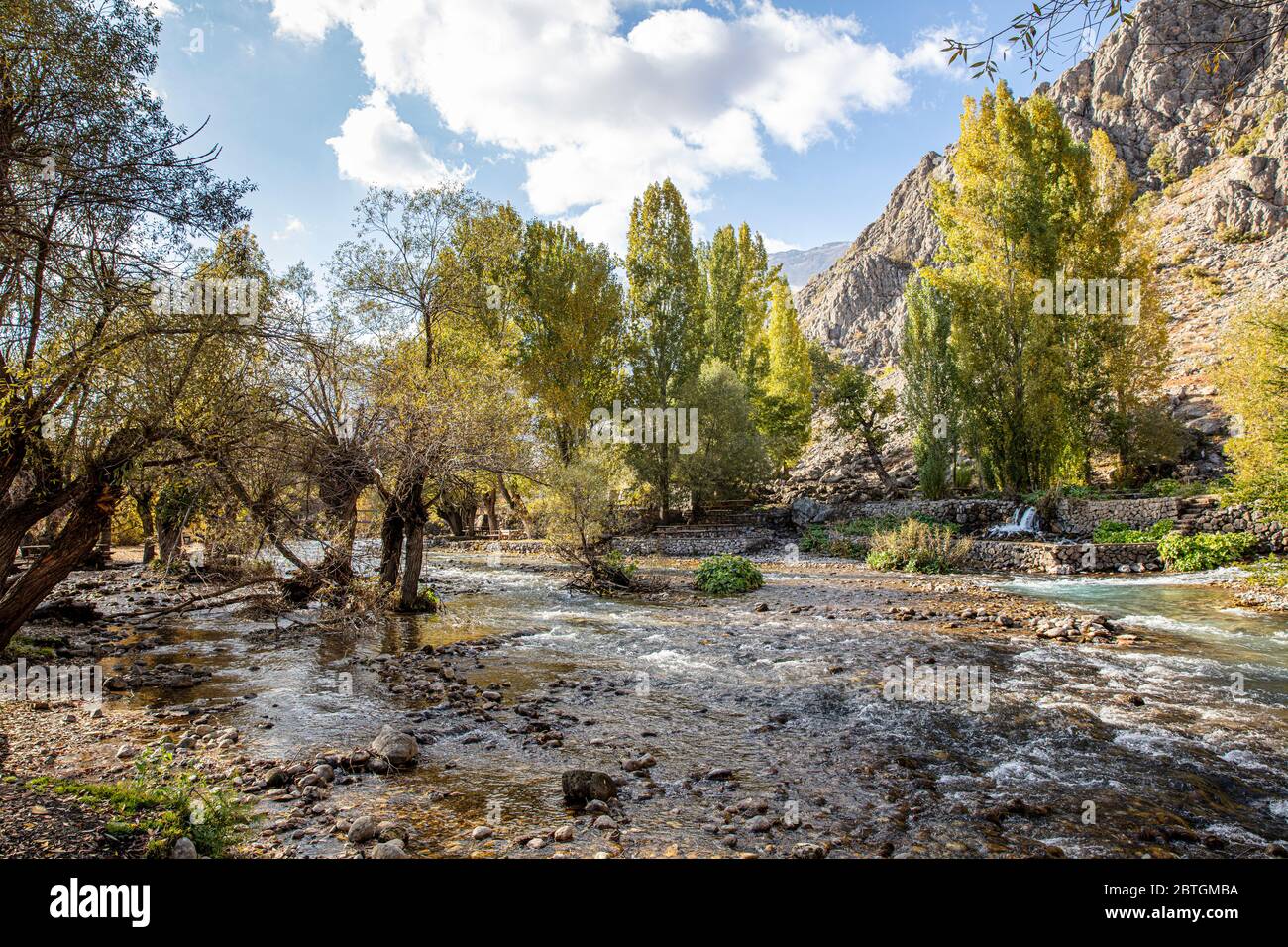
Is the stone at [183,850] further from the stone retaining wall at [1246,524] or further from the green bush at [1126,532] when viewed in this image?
the green bush at [1126,532]

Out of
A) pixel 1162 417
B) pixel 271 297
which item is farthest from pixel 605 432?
pixel 1162 417

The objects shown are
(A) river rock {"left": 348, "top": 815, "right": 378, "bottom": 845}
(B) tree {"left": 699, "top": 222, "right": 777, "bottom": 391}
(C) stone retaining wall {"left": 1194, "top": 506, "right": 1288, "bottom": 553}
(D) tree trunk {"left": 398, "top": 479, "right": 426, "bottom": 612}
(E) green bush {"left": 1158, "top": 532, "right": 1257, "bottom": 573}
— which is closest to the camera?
(A) river rock {"left": 348, "top": 815, "right": 378, "bottom": 845}

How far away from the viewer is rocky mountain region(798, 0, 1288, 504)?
439 centimetres

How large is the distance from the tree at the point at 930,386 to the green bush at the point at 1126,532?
8339mm

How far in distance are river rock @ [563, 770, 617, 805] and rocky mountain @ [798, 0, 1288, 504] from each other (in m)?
5.79

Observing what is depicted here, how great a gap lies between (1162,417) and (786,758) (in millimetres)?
29529

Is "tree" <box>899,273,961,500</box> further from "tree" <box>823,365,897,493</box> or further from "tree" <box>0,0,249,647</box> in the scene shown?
"tree" <box>0,0,249,647</box>

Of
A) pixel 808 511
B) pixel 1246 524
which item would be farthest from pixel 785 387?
pixel 1246 524

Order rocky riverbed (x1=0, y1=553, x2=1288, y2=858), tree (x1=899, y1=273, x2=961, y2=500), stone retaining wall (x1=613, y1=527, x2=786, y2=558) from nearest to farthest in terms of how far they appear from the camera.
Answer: rocky riverbed (x1=0, y1=553, x2=1288, y2=858)
stone retaining wall (x1=613, y1=527, x2=786, y2=558)
tree (x1=899, y1=273, x2=961, y2=500)

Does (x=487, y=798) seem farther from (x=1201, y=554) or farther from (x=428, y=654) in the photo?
(x=1201, y=554)

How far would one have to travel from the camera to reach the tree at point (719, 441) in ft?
102

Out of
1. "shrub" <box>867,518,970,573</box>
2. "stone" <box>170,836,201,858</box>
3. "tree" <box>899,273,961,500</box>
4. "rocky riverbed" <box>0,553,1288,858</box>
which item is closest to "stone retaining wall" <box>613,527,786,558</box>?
"shrub" <box>867,518,970,573</box>

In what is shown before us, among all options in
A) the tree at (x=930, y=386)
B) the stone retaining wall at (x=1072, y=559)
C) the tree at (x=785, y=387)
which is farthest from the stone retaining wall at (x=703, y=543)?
the stone retaining wall at (x=1072, y=559)
